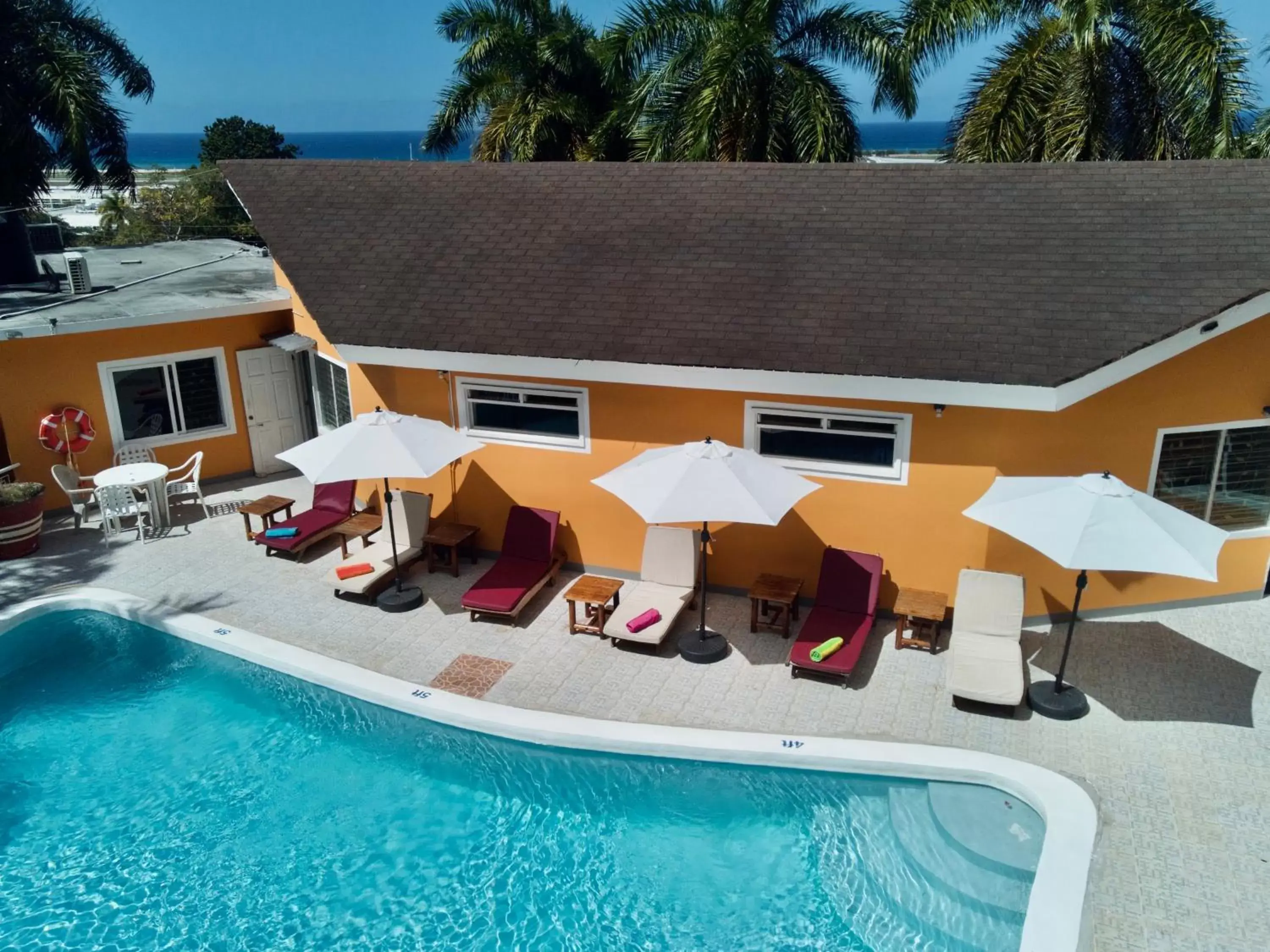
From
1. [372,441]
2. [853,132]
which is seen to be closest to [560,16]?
[853,132]

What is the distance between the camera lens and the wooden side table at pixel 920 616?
11625 millimetres

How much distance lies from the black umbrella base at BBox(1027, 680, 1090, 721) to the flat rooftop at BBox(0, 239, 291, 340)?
14836 mm

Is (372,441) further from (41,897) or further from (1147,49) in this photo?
(1147,49)

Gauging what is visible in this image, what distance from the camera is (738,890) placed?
8492 millimetres

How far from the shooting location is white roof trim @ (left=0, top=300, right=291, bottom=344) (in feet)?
50.5

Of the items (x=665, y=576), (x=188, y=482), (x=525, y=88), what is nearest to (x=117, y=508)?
(x=188, y=482)

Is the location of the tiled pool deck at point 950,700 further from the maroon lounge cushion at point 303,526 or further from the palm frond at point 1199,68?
the palm frond at point 1199,68

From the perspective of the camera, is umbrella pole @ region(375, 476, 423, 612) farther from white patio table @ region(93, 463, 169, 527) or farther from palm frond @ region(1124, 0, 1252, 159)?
palm frond @ region(1124, 0, 1252, 159)

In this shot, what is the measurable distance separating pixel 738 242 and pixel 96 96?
19.8 metres

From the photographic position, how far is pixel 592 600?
480 inches

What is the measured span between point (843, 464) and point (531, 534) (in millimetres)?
4759

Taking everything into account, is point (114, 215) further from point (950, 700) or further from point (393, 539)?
point (950, 700)

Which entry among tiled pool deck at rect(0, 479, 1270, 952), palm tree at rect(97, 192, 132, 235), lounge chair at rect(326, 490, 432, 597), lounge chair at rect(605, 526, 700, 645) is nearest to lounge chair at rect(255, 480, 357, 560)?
tiled pool deck at rect(0, 479, 1270, 952)

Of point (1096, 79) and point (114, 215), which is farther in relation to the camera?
point (114, 215)
